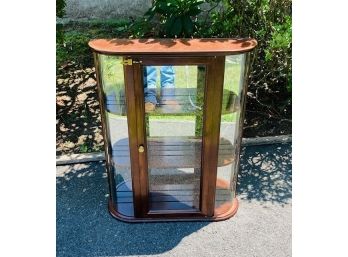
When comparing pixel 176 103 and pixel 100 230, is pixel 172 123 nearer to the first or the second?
pixel 176 103

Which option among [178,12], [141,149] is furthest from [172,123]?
[178,12]

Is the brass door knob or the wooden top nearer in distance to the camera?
the wooden top

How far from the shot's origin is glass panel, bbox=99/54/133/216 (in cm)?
257

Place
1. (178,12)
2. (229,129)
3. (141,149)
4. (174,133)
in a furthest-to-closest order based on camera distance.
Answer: (178,12) < (174,133) < (229,129) < (141,149)

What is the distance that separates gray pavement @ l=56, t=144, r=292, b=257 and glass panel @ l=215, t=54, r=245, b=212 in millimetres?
209

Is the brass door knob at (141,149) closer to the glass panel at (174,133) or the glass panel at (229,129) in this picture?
the glass panel at (174,133)

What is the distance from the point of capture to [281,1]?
391 centimetres

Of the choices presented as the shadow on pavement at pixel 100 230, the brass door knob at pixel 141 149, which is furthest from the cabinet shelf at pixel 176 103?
the shadow on pavement at pixel 100 230

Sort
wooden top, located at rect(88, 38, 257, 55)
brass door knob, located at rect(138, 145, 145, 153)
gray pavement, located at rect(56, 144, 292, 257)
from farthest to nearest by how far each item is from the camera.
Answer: gray pavement, located at rect(56, 144, 292, 257)
brass door knob, located at rect(138, 145, 145, 153)
wooden top, located at rect(88, 38, 257, 55)

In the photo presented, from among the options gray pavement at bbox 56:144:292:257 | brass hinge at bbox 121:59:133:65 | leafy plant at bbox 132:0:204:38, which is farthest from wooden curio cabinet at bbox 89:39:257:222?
leafy plant at bbox 132:0:204:38

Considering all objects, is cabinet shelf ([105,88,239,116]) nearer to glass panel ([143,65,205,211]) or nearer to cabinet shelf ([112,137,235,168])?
glass panel ([143,65,205,211])

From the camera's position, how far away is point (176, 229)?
3.14 m

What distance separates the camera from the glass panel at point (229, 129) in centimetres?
264

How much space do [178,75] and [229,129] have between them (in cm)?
64
